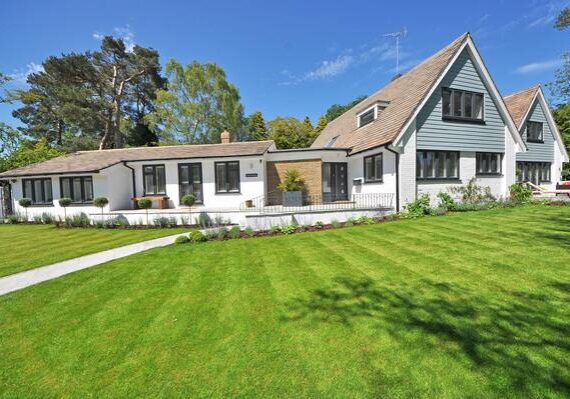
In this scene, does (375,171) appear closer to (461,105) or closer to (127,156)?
(461,105)

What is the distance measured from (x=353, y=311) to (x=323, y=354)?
1.14m

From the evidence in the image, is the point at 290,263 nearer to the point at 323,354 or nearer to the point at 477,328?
the point at 323,354

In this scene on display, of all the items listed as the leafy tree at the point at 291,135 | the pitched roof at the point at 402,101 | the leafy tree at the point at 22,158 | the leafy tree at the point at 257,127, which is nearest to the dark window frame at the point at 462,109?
the pitched roof at the point at 402,101

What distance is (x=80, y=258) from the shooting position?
891 cm

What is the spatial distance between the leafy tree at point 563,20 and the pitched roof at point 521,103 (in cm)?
382

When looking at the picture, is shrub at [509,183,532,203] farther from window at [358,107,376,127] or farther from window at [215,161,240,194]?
window at [215,161,240,194]

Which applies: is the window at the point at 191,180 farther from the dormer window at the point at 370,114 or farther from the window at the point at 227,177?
the dormer window at the point at 370,114

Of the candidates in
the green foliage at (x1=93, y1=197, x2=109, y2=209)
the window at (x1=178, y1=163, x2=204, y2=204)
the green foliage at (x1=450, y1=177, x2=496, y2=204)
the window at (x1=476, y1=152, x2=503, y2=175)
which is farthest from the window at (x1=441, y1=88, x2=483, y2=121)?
the green foliage at (x1=93, y1=197, x2=109, y2=209)

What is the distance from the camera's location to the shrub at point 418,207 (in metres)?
12.6

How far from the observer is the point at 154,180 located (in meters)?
18.3

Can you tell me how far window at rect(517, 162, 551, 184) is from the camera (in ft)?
65.6

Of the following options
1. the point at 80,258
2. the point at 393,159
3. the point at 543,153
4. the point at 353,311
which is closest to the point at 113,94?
the point at 80,258

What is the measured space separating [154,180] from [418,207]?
16013 mm

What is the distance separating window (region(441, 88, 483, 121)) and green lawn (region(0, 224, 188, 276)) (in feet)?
49.4
